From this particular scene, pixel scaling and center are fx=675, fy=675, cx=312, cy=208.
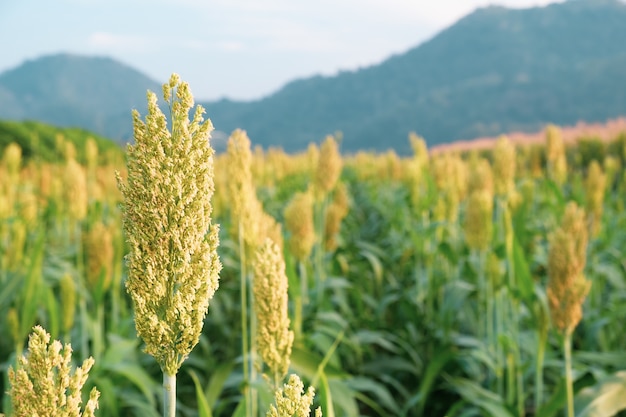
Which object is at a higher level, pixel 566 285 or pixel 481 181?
pixel 481 181

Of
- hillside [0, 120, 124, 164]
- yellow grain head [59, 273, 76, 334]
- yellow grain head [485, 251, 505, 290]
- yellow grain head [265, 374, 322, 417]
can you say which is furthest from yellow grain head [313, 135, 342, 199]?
hillside [0, 120, 124, 164]

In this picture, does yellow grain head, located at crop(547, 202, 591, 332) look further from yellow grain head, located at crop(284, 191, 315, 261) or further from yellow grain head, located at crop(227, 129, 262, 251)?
yellow grain head, located at crop(284, 191, 315, 261)

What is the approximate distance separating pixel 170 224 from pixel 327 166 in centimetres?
442

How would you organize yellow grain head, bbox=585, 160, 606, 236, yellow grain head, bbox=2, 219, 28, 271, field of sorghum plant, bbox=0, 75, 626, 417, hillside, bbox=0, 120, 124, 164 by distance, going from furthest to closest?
hillside, bbox=0, 120, 124, 164 → yellow grain head, bbox=585, 160, 606, 236 → yellow grain head, bbox=2, 219, 28, 271 → field of sorghum plant, bbox=0, 75, 626, 417

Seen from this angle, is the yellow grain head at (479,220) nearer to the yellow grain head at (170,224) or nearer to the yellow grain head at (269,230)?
the yellow grain head at (269,230)

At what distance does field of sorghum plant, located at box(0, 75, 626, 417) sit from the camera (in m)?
1.08

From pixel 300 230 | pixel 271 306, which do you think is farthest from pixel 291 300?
pixel 271 306

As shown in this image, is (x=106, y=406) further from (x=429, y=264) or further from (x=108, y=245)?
(x=429, y=264)

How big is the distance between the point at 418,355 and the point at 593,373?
2.08 metres

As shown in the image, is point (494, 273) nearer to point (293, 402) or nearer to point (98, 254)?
point (98, 254)

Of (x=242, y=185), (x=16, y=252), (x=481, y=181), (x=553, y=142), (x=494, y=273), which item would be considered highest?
(x=553, y=142)

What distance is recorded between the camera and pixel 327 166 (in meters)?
5.46

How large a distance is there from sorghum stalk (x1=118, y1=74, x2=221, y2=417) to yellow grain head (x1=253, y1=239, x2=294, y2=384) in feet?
2.44

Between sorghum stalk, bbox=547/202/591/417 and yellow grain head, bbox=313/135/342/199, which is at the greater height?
yellow grain head, bbox=313/135/342/199
